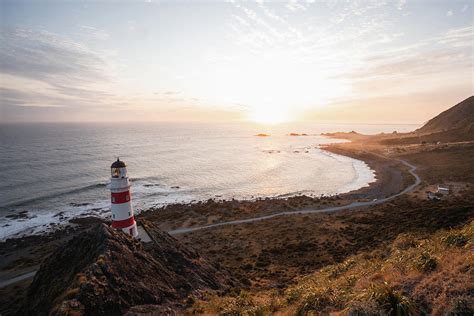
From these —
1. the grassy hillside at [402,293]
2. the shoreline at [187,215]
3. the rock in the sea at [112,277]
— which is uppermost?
the grassy hillside at [402,293]

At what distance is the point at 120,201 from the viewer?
16.5 m

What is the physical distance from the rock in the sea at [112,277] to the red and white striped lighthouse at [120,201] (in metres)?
2.16

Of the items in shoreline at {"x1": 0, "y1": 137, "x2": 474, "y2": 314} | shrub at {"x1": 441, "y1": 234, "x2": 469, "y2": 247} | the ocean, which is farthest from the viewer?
the ocean

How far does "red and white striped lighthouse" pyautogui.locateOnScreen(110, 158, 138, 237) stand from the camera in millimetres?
16438

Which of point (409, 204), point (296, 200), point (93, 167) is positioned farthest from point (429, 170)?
point (93, 167)

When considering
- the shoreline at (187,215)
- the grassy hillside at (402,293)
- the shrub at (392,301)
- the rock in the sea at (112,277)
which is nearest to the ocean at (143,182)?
the shoreline at (187,215)

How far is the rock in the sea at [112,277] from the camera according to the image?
388 inches

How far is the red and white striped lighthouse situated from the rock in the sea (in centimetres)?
216

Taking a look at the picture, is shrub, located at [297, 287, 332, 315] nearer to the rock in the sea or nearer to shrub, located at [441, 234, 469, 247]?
the rock in the sea

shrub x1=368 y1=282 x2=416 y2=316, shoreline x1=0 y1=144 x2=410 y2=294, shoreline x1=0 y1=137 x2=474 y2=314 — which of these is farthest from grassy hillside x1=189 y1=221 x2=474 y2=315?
shoreline x1=0 y1=144 x2=410 y2=294

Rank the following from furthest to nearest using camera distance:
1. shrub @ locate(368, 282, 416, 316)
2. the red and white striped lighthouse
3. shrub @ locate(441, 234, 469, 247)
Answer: the red and white striped lighthouse → shrub @ locate(441, 234, 469, 247) → shrub @ locate(368, 282, 416, 316)

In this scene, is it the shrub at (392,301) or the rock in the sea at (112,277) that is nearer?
the shrub at (392,301)

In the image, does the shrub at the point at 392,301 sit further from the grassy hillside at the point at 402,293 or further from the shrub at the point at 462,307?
the shrub at the point at 462,307

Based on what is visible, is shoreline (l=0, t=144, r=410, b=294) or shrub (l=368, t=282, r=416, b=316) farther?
shoreline (l=0, t=144, r=410, b=294)
